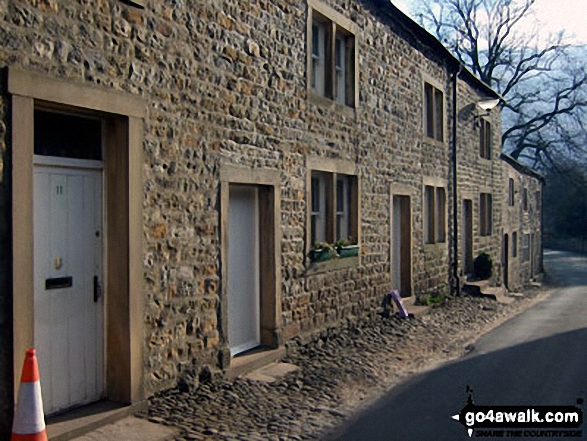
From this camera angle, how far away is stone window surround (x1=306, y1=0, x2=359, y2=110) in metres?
8.96

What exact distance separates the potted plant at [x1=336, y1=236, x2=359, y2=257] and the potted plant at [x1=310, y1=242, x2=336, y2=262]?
0.36 metres

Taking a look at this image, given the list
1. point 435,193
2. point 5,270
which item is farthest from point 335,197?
point 435,193

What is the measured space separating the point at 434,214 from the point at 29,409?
1251 cm

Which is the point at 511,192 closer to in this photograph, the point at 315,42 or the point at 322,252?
the point at 315,42

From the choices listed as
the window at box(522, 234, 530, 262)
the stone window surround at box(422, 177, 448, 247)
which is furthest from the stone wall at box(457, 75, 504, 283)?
the window at box(522, 234, 530, 262)

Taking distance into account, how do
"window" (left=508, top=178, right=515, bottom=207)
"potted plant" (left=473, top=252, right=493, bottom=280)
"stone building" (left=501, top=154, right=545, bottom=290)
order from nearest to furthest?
Result: "potted plant" (left=473, top=252, right=493, bottom=280) → "stone building" (left=501, top=154, right=545, bottom=290) → "window" (left=508, top=178, right=515, bottom=207)

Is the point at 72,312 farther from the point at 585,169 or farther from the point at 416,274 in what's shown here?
the point at 585,169

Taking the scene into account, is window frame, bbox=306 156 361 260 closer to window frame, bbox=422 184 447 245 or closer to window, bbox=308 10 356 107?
window, bbox=308 10 356 107

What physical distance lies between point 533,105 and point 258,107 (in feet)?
132

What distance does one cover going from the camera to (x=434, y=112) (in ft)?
50.5

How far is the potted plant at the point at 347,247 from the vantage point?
32.3 ft

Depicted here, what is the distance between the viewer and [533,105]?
1704 inches

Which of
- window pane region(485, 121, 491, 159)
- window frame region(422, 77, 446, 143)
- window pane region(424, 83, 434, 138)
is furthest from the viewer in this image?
window pane region(485, 121, 491, 159)

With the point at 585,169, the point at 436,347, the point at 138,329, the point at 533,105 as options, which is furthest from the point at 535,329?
the point at 585,169
